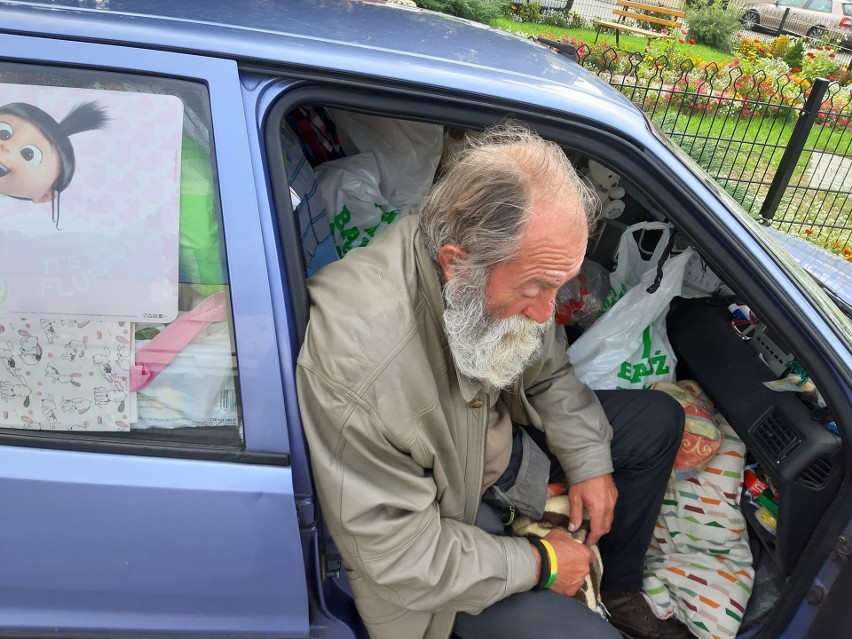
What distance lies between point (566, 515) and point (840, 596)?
71cm

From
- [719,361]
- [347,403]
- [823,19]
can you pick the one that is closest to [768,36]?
[823,19]

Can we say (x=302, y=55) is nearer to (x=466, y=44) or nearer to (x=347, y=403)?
(x=466, y=44)

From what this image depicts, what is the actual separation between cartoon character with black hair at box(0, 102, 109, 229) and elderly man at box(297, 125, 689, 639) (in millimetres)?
533

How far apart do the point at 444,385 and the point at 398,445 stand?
0.76ft

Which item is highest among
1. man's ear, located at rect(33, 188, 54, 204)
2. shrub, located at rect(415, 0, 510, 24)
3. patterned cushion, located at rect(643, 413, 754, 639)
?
shrub, located at rect(415, 0, 510, 24)

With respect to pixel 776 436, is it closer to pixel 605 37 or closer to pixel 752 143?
pixel 752 143

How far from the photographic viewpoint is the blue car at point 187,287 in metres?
1.16

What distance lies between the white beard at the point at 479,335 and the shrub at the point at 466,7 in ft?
23.4

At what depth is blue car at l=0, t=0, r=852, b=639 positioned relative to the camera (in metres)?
1.16

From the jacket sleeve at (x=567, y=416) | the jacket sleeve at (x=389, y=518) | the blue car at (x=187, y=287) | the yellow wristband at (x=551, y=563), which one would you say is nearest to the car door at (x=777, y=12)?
the jacket sleeve at (x=567, y=416)

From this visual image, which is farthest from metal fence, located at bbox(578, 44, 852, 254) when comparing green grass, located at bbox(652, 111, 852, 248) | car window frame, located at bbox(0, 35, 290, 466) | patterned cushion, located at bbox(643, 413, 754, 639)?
car window frame, located at bbox(0, 35, 290, 466)

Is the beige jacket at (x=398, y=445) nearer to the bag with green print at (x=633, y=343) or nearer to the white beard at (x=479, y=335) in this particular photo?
the white beard at (x=479, y=335)

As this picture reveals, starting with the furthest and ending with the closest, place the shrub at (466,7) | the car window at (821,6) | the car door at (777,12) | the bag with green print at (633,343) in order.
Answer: the car door at (777,12)
the car window at (821,6)
the shrub at (466,7)
the bag with green print at (633,343)

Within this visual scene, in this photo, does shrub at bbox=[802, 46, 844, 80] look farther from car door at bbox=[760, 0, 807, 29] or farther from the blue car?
car door at bbox=[760, 0, 807, 29]
